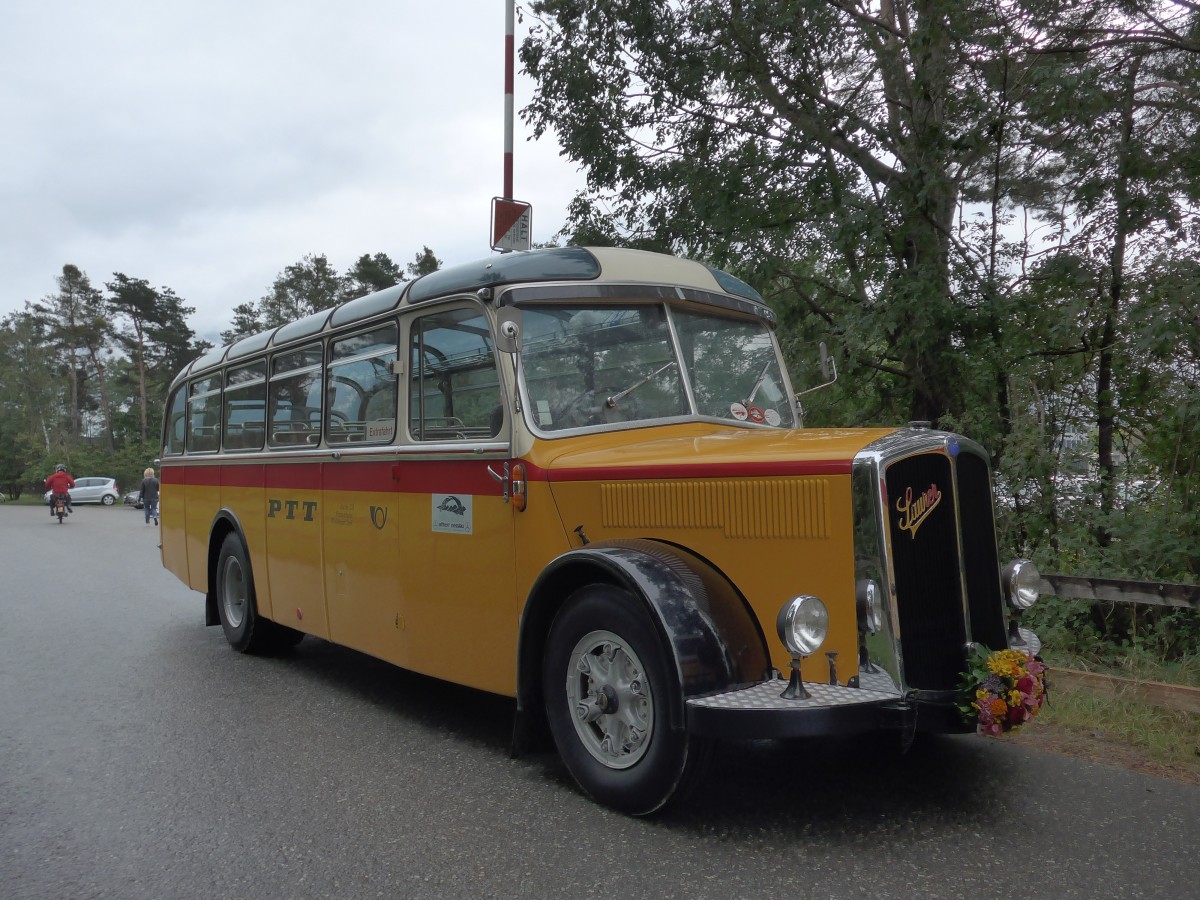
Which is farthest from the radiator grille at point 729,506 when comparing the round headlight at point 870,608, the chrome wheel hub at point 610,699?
the chrome wheel hub at point 610,699

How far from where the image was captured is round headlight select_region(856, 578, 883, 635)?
362 cm

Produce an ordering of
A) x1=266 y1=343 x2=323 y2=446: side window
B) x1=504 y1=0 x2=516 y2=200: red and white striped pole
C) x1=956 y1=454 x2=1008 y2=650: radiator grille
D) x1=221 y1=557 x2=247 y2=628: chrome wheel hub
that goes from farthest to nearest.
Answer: x1=504 y1=0 x2=516 y2=200: red and white striped pole
x1=221 y1=557 x2=247 y2=628: chrome wheel hub
x1=266 y1=343 x2=323 y2=446: side window
x1=956 y1=454 x2=1008 y2=650: radiator grille

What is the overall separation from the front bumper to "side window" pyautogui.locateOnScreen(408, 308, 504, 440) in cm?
176

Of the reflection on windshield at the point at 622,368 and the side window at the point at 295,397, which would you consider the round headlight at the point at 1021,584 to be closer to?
the reflection on windshield at the point at 622,368

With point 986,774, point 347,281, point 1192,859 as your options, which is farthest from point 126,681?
point 347,281

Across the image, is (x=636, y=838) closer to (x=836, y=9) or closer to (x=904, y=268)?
(x=904, y=268)

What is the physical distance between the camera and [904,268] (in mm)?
8664

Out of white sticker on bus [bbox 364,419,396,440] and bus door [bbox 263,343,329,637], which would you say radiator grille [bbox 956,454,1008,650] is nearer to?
white sticker on bus [bbox 364,419,396,440]

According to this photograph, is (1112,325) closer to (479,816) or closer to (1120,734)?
(1120,734)

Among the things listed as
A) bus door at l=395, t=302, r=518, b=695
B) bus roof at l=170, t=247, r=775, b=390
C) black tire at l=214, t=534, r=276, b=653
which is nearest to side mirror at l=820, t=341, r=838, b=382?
bus roof at l=170, t=247, r=775, b=390

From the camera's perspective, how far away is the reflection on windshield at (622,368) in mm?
4703

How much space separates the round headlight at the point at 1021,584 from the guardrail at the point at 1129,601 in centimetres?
92

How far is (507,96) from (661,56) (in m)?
1.58

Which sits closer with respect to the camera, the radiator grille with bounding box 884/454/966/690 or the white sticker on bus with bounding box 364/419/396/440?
the radiator grille with bounding box 884/454/966/690
